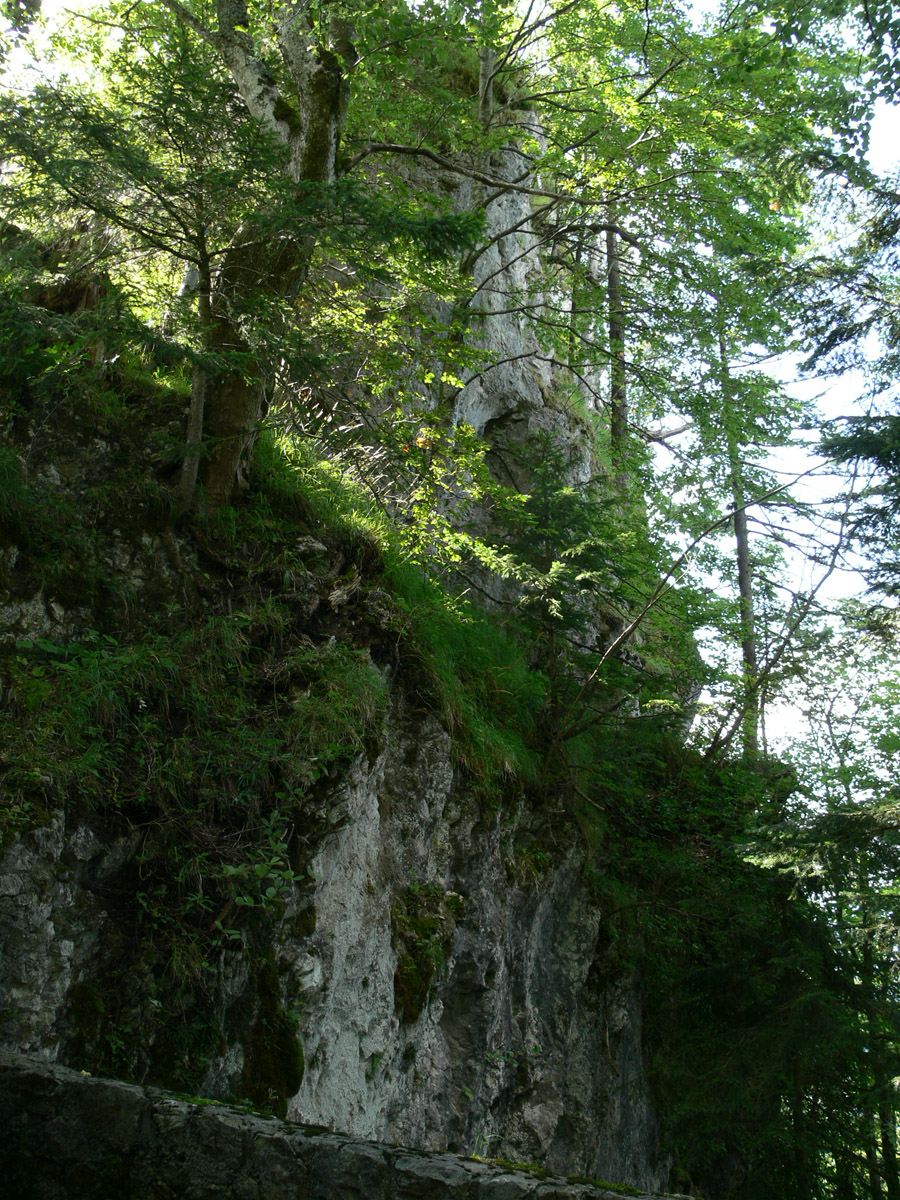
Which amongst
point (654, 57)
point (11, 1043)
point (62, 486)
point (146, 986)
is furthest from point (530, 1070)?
point (654, 57)

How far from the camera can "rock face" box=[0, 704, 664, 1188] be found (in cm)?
409

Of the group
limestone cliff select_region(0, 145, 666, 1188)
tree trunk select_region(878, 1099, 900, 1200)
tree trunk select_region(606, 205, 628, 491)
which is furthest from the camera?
tree trunk select_region(606, 205, 628, 491)

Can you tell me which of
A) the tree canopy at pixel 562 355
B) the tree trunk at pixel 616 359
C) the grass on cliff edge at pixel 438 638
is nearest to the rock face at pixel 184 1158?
the tree canopy at pixel 562 355

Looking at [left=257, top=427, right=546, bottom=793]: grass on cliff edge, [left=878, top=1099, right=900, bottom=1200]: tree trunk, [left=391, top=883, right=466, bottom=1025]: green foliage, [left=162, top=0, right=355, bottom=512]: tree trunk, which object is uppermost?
[left=162, top=0, right=355, bottom=512]: tree trunk

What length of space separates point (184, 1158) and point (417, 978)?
15.3 ft

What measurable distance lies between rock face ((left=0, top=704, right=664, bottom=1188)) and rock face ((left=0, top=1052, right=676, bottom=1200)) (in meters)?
1.42

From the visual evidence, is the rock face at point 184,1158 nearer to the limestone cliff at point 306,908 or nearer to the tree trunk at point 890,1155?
the limestone cliff at point 306,908

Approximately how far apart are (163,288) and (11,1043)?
5.33 m

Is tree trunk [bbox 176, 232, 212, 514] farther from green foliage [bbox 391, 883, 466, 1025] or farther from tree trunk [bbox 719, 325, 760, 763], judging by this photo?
tree trunk [bbox 719, 325, 760, 763]

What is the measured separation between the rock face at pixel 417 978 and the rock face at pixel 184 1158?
4.65 feet

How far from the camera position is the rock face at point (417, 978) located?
4090 mm

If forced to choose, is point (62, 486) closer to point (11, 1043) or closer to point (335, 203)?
point (335, 203)

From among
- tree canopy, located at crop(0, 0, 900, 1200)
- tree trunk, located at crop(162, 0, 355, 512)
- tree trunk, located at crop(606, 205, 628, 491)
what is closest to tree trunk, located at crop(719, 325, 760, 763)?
tree canopy, located at crop(0, 0, 900, 1200)

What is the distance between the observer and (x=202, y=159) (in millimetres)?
6148
